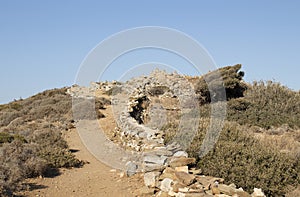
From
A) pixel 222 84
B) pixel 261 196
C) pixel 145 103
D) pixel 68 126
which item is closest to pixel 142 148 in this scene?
pixel 261 196

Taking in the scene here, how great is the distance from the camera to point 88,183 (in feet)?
27.7

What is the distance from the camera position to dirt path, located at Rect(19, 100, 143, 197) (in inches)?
301

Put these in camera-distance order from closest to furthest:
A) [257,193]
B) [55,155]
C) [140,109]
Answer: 1. [257,193]
2. [55,155]
3. [140,109]

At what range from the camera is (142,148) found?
10914mm

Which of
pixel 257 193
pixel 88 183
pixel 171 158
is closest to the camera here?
pixel 257 193

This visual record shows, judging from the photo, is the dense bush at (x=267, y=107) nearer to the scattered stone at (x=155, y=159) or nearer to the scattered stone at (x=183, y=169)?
the scattered stone at (x=155, y=159)

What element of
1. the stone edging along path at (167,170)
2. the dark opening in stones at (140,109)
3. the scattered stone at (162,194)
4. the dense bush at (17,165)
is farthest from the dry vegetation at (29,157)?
the dark opening in stones at (140,109)

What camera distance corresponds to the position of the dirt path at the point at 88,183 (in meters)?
7.65

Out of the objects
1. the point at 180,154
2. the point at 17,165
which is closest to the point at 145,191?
the point at 180,154

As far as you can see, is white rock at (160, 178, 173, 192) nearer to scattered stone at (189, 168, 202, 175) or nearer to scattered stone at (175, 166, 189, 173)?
scattered stone at (175, 166, 189, 173)

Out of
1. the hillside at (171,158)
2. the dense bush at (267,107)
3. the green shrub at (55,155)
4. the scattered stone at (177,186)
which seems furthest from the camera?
the dense bush at (267,107)

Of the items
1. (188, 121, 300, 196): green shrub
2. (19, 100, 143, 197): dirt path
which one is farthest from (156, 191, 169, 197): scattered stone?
(188, 121, 300, 196): green shrub

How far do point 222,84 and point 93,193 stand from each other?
1408 cm

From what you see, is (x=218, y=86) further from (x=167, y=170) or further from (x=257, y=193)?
(x=257, y=193)
